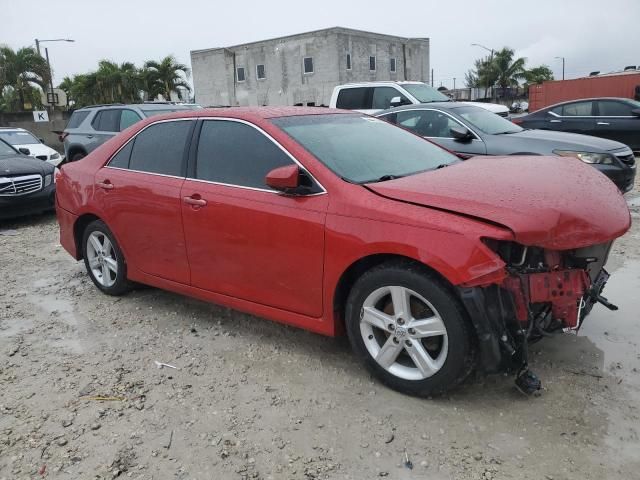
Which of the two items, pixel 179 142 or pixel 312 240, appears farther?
pixel 179 142

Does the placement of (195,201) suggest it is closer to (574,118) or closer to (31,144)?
(31,144)

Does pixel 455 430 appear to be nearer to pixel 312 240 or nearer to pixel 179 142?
pixel 312 240

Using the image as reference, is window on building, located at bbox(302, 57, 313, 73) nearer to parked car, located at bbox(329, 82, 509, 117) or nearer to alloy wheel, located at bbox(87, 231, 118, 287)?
parked car, located at bbox(329, 82, 509, 117)

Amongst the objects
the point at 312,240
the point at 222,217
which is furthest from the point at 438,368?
the point at 222,217

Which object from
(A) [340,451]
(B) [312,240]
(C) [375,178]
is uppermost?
(C) [375,178]

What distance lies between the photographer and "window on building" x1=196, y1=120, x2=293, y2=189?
11.9ft

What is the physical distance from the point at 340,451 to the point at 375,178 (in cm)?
158

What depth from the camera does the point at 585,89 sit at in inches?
1011

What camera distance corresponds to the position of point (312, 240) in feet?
10.8

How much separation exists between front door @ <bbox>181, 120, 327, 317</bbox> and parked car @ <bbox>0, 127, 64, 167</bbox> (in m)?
9.36

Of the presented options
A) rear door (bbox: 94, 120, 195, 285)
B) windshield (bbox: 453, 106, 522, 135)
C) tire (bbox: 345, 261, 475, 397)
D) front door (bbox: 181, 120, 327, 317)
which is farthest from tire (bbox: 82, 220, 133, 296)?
windshield (bbox: 453, 106, 522, 135)

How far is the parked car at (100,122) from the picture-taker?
11.3 meters

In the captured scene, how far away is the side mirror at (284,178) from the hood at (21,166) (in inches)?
257

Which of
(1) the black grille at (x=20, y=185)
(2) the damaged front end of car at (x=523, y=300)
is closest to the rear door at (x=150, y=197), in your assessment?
(2) the damaged front end of car at (x=523, y=300)
